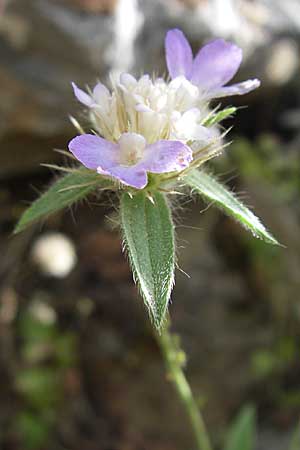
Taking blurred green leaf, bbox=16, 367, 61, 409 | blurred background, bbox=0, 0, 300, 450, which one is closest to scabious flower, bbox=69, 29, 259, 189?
blurred background, bbox=0, 0, 300, 450

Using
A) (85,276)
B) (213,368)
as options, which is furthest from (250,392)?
(85,276)

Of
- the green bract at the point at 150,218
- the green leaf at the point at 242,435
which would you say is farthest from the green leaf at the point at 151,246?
the green leaf at the point at 242,435

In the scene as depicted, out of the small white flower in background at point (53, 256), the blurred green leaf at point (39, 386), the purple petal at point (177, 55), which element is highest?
the purple petal at point (177, 55)

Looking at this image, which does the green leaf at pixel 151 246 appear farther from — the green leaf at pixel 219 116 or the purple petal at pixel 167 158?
the green leaf at pixel 219 116

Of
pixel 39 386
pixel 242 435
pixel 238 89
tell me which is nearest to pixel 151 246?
pixel 238 89

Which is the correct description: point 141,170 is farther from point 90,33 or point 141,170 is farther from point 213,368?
point 213,368

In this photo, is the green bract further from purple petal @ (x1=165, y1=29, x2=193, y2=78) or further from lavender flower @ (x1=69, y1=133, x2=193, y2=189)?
purple petal @ (x1=165, y1=29, x2=193, y2=78)
